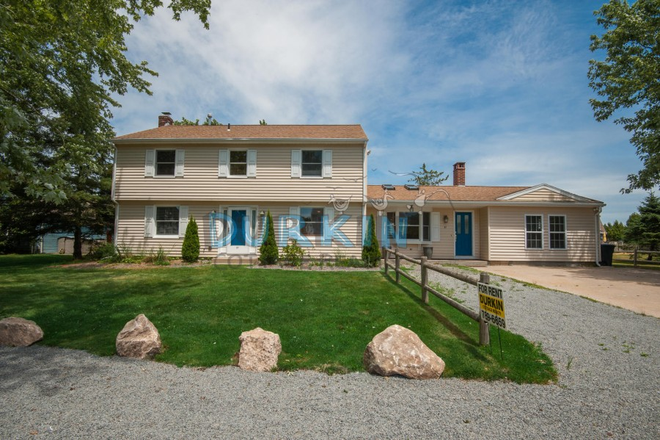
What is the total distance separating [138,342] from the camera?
4180mm

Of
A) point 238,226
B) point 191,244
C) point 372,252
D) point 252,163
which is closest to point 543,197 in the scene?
point 372,252

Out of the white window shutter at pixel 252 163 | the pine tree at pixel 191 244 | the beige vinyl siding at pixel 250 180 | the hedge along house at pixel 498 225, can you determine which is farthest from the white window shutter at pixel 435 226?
the pine tree at pixel 191 244

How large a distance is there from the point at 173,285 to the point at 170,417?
616 centimetres

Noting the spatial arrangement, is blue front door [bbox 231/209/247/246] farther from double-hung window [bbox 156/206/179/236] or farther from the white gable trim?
the white gable trim

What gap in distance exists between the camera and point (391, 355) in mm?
3760

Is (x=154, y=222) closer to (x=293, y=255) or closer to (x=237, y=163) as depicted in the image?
(x=237, y=163)

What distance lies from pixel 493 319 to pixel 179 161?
13778 millimetres

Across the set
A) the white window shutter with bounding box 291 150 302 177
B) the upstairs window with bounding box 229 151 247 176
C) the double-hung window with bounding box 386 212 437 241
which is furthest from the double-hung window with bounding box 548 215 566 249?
the upstairs window with bounding box 229 151 247 176

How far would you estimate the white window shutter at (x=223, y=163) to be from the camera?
44.8 ft

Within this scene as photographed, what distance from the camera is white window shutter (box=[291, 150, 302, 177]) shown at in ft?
44.7

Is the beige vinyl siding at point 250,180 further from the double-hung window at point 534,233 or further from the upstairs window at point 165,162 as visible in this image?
the double-hung window at point 534,233

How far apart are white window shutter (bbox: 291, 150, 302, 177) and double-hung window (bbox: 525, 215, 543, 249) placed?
1103 centimetres

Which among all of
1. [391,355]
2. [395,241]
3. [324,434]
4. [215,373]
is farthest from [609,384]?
[395,241]

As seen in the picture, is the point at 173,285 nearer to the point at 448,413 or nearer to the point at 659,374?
the point at 448,413
